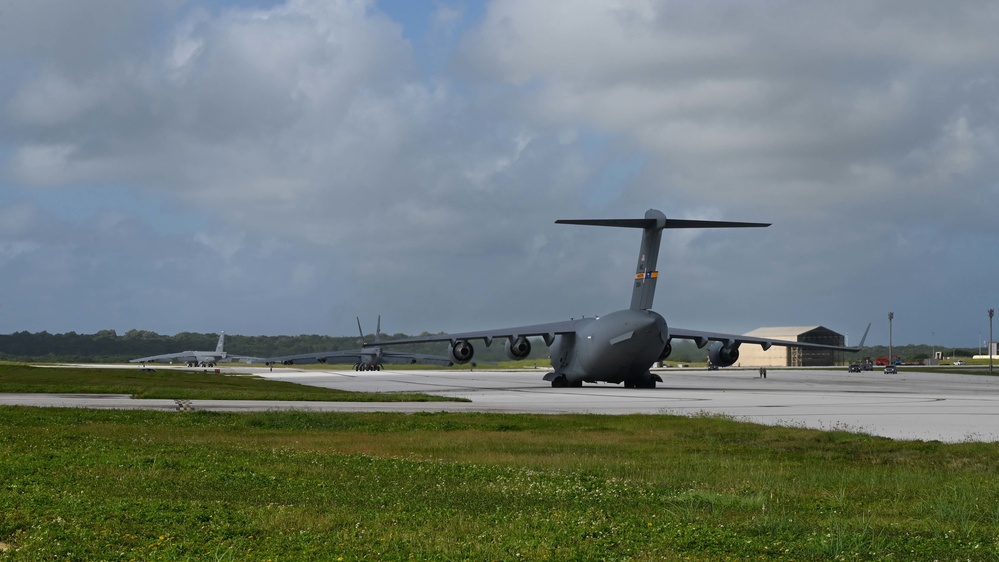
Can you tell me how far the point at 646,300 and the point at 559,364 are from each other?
10.9 meters

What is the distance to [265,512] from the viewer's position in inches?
452

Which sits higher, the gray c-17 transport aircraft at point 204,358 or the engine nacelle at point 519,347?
the engine nacelle at point 519,347

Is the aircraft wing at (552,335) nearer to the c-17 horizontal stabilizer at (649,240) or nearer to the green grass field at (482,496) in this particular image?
the c-17 horizontal stabilizer at (649,240)

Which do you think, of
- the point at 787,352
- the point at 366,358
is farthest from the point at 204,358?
the point at 787,352

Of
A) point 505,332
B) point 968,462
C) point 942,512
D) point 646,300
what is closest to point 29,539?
point 942,512

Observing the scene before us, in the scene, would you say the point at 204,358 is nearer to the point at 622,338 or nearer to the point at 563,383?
the point at 563,383

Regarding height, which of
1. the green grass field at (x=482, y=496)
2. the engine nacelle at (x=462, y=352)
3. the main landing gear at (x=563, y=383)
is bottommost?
the green grass field at (x=482, y=496)

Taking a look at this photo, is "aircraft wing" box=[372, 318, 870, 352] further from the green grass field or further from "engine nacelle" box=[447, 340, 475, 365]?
the green grass field

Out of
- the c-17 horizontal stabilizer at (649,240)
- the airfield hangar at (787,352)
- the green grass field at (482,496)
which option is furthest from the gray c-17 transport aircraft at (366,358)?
the green grass field at (482,496)

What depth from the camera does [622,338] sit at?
173 ft

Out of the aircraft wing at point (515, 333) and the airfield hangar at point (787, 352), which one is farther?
the airfield hangar at point (787, 352)

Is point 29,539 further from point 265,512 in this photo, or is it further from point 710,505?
point 710,505

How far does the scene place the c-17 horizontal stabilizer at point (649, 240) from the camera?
5109 centimetres

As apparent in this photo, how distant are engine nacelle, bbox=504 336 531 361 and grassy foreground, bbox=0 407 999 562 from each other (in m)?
33.3
